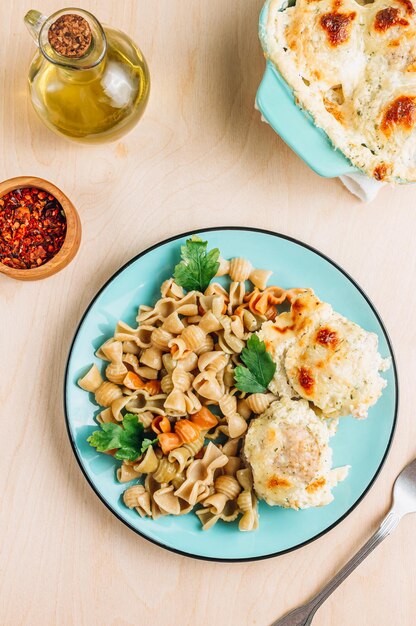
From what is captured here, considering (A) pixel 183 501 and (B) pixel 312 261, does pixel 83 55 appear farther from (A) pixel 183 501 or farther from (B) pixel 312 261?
(A) pixel 183 501

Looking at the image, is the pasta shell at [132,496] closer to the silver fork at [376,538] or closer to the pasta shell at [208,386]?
the pasta shell at [208,386]

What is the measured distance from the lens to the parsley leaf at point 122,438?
1.70 meters

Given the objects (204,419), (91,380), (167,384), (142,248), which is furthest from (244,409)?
(142,248)

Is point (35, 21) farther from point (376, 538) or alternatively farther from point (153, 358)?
point (376, 538)

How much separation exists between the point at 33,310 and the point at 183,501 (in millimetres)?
694

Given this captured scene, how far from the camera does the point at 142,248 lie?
1.88m

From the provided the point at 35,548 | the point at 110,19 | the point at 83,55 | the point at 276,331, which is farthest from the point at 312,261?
the point at 35,548

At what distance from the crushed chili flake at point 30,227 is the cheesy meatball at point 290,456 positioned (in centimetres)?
74

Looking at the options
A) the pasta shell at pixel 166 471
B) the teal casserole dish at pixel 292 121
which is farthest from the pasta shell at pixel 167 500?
the teal casserole dish at pixel 292 121

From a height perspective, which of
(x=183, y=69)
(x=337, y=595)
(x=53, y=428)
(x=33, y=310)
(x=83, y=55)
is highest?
(x=83, y=55)

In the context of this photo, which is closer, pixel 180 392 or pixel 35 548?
pixel 180 392

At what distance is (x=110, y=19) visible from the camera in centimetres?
190

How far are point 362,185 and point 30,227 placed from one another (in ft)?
3.07

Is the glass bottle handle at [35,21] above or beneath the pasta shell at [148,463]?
above
